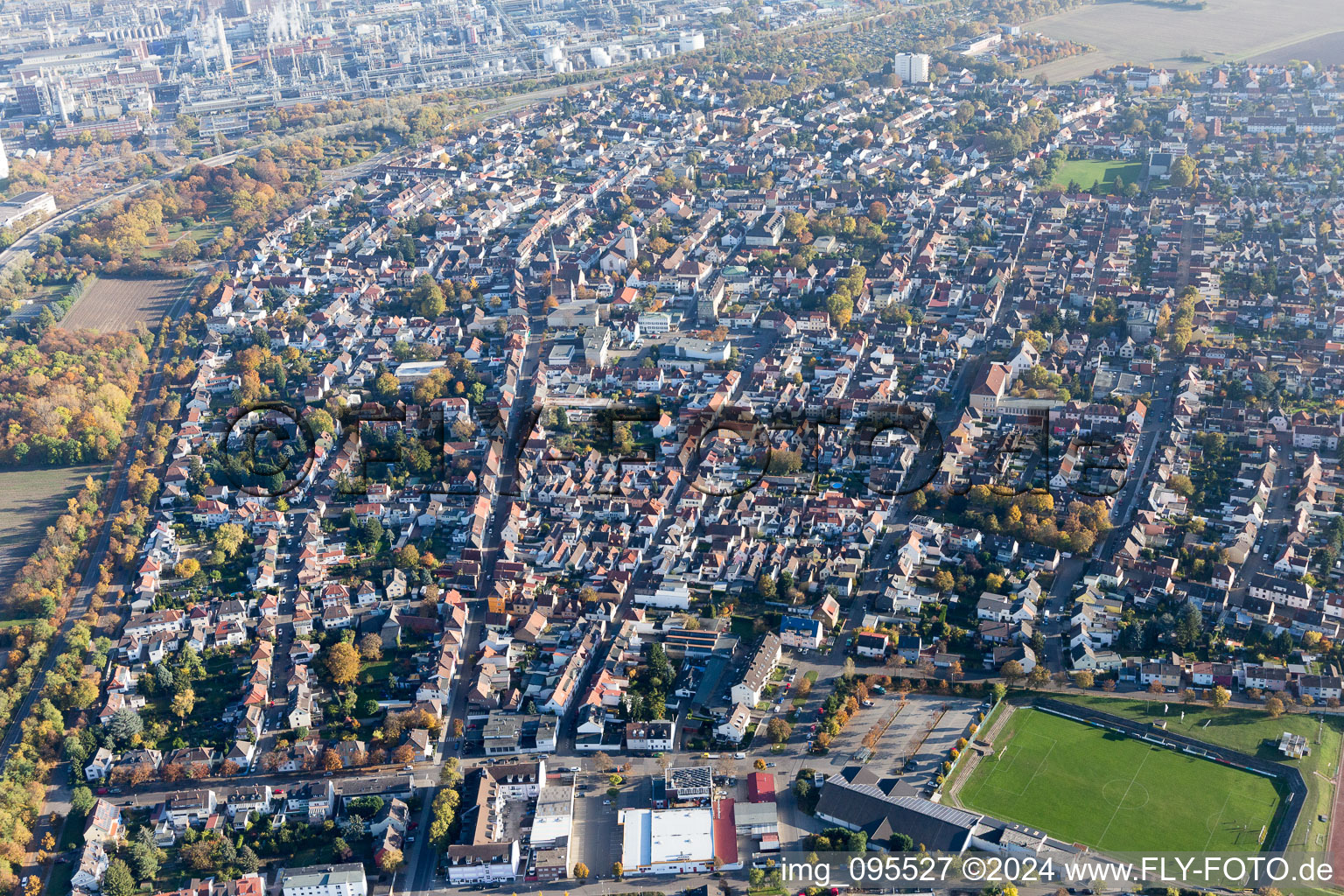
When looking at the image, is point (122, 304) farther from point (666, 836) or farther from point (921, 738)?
point (921, 738)

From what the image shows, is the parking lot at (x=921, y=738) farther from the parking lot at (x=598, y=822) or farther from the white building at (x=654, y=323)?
the white building at (x=654, y=323)

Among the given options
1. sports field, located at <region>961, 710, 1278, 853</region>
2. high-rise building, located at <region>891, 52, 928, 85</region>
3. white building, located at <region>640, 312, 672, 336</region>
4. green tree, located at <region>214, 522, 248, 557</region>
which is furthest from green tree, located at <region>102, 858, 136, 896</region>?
high-rise building, located at <region>891, 52, 928, 85</region>

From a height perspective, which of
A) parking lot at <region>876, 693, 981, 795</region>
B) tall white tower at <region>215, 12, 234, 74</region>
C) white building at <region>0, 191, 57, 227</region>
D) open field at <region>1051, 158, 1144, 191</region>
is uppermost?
tall white tower at <region>215, 12, 234, 74</region>

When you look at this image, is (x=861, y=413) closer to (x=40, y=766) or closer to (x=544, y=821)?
(x=544, y=821)

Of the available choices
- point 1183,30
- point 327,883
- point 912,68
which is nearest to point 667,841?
point 327,883

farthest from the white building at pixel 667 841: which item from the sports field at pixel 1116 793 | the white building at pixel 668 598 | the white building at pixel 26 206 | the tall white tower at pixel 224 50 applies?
the tall white tower at pixel 224 50

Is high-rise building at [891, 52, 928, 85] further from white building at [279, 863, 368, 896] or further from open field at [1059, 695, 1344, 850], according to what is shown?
white building at [279, 863, 368, 896]
